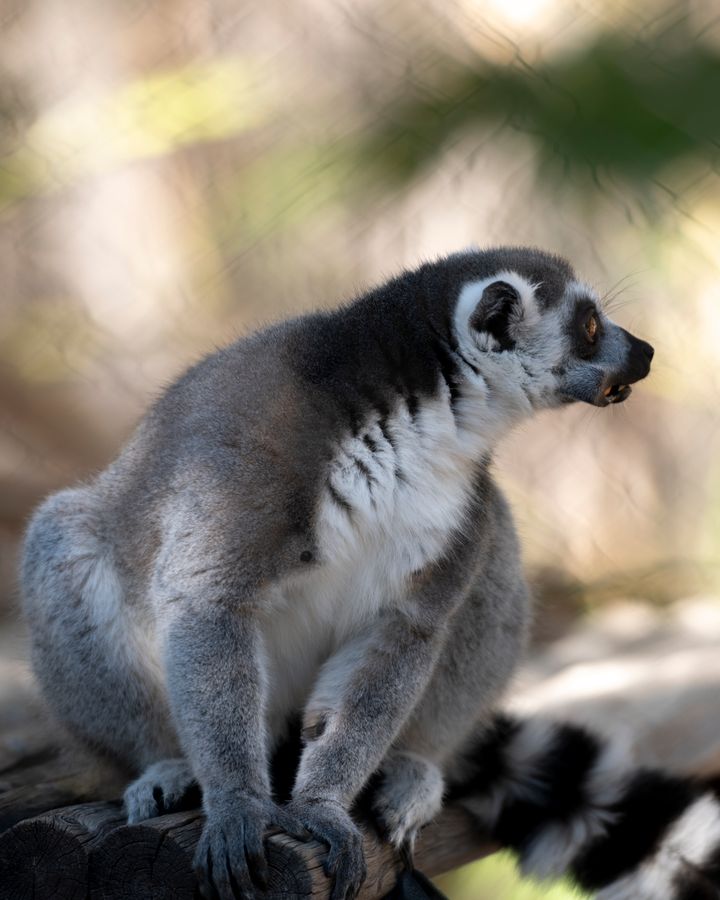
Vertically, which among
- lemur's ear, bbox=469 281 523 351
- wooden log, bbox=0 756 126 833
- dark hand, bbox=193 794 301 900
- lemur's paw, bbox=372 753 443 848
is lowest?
lemur's paw, bbox=372 753 443 848

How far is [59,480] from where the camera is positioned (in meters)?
4.86

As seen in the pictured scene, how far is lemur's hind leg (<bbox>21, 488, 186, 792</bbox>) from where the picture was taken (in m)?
3.12

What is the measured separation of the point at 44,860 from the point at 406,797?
95 centimetres

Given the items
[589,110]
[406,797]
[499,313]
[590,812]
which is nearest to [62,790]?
[406,797]

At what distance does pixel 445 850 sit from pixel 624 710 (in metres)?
1.16

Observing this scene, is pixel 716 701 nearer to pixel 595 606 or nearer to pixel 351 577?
pixel 595 606

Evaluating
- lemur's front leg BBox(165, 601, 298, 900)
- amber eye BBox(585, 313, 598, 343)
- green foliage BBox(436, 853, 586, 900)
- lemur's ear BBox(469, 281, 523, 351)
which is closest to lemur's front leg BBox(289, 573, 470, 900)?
lemur's front leg BBox(165, 601, 298, 900)

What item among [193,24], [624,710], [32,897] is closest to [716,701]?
[624,710]

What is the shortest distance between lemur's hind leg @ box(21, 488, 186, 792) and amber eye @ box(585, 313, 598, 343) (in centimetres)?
131

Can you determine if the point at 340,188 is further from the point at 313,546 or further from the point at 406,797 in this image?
the point at 406,797

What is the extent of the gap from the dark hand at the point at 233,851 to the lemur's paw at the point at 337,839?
0.11 meters

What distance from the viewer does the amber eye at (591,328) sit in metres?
3.18

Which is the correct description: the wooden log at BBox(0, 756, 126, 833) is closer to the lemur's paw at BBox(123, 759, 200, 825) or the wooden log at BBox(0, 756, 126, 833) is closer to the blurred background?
the lemur's paw at BBox(123, 759, 200, 825)

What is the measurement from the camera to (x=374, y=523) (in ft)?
9.66
